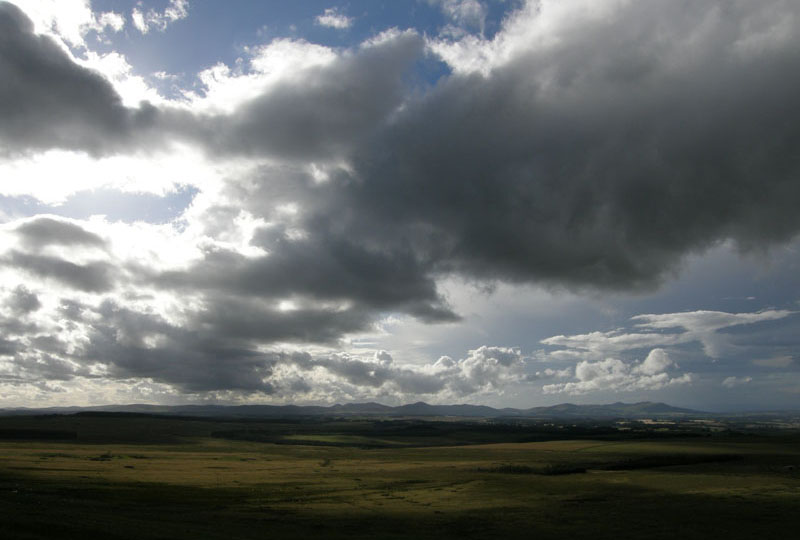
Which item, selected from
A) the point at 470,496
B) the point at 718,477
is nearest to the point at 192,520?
the point at 470,496

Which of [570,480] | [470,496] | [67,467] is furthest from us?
[67,467]

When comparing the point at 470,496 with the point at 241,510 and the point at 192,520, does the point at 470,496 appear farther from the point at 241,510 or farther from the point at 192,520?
the point at 192,520

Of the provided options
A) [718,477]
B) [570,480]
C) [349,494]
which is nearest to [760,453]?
[718,477]

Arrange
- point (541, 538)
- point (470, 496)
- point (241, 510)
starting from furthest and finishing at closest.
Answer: point (470, 496) → point (241, 510) → point (541, 538)

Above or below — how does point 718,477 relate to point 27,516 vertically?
below

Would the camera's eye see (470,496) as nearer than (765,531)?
No

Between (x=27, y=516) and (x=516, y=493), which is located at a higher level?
(x=27, y=516)

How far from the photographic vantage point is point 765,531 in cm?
5253

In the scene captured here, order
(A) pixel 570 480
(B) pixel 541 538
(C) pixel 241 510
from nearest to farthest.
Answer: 1. (B) pixel 541 538
2. (C) pixel 241 510
3. (A) pixel 570 480

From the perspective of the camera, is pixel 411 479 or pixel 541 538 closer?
pixel 541 538

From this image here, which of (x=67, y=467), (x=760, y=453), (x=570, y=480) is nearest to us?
(x=570, y=480)

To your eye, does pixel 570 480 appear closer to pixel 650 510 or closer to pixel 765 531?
pixel 650 510

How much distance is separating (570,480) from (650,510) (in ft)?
103

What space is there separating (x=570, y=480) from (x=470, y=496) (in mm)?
27890
